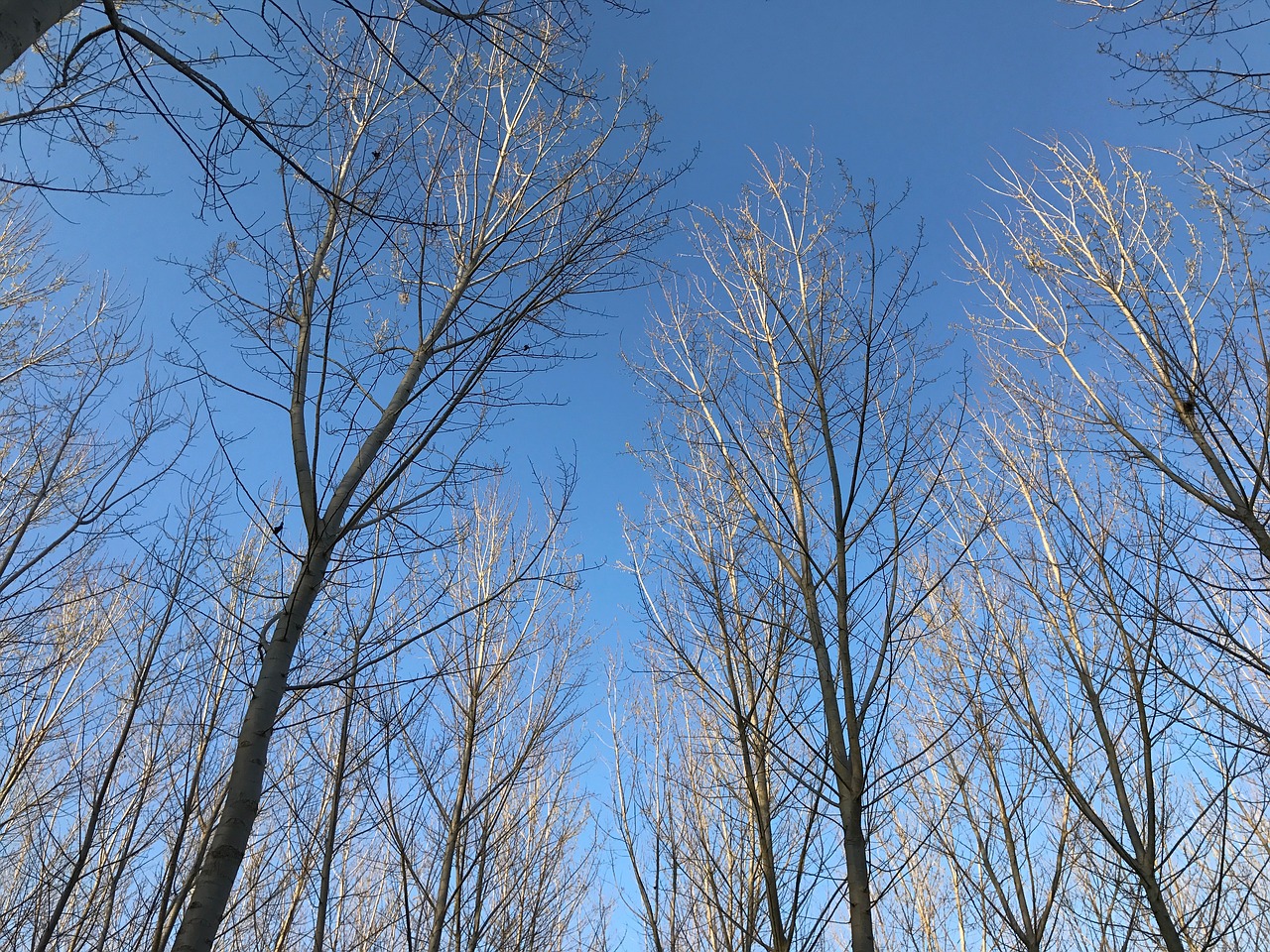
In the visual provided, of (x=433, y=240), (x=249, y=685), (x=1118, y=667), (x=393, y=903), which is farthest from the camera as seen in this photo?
(x=393, y=903)

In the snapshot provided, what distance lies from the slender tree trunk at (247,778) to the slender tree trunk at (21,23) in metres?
1.48

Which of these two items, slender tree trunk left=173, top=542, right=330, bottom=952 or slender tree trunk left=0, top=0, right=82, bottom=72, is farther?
slender tree trunk left=173, top=542, right=330, bottom=952

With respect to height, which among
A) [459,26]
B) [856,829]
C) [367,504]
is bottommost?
[856,829]

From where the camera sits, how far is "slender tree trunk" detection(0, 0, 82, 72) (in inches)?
57.1

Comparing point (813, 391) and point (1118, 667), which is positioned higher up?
point (813, 391)

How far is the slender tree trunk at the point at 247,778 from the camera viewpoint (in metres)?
1.80

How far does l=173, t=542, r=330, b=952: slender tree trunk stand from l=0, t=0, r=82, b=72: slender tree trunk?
1480 millimetres

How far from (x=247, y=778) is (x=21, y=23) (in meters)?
1.86

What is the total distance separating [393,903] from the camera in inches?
330

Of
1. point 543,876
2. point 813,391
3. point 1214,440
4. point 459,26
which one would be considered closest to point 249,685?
point 459,26

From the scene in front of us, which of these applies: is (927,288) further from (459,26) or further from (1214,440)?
(459,26)

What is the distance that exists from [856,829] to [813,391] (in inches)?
74.8

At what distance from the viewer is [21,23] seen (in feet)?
4.88

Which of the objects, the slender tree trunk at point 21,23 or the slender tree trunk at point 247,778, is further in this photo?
the slender tree trunk at point 247,778
